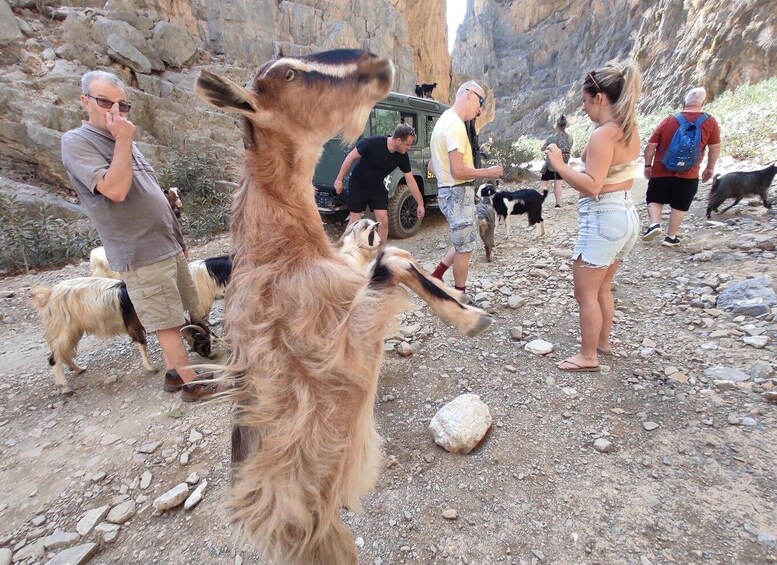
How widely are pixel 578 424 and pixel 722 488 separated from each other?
0.79 m

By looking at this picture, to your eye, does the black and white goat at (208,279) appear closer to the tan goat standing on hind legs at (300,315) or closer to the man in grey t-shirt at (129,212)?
the man in grey t-shirt at (129,212)

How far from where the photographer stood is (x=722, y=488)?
2.08 m

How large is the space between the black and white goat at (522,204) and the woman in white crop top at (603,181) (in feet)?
13.3

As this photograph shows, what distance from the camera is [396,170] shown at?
299 inches

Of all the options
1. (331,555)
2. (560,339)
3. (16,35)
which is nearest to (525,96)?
(16,35)

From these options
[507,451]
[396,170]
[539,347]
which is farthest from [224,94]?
[396,170]

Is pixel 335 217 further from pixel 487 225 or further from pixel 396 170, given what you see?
pixel 487 225

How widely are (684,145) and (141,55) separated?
16.2m

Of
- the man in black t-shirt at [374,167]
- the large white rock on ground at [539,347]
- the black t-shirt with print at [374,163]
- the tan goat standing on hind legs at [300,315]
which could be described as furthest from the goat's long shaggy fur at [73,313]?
the large white rock on ground at [539,347]

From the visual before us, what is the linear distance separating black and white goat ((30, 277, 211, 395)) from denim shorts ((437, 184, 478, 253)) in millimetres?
2840

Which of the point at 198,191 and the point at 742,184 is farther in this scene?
the point at 198,191

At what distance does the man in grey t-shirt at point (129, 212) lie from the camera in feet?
8.02

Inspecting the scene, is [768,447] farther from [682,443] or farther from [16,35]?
[16,35]

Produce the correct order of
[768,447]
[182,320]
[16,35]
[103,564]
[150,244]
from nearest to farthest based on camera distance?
[103,564]
[768,447]
[150,244]
[182,320]
[16,35]
